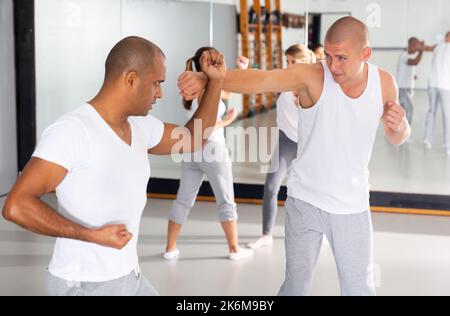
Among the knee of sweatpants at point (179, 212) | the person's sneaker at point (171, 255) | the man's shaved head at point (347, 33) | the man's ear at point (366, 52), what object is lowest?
the person's sneaker at point (171, 255)

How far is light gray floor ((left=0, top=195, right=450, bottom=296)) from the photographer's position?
4473 millimetres

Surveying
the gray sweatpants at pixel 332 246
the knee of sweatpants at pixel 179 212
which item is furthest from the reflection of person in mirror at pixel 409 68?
the gray sweatpants at pixel 332 246

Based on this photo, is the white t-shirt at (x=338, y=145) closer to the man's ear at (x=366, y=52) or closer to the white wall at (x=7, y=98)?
the man's ear at (x=366, y=52)

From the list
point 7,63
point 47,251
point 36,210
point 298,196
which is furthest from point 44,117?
point 36,210

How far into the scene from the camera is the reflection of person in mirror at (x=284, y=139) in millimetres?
5215

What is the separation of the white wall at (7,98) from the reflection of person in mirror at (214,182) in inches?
107

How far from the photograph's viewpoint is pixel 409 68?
671 centimetres

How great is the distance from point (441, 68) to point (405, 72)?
0.33 metres

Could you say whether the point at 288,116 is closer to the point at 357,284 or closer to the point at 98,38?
the point at 357,284

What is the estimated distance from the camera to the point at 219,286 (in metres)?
4.48

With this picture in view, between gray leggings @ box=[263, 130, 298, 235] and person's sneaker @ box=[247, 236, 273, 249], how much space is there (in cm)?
5
